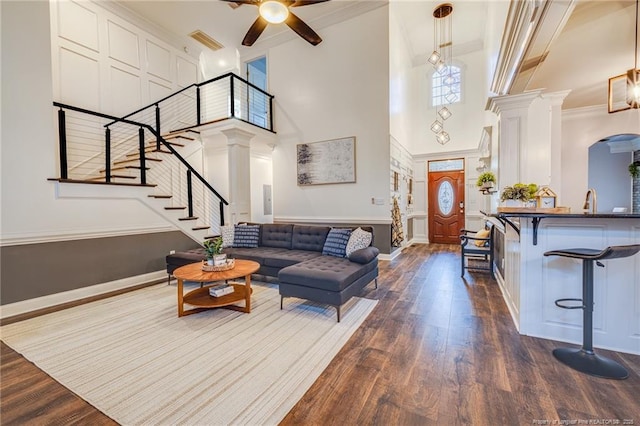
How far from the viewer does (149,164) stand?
5891 millimetres

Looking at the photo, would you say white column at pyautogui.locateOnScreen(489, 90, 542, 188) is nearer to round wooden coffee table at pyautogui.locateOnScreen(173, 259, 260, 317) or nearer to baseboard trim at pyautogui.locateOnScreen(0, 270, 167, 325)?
round wooden coffee table at pyautogui.locateOnScreen(173, 259, 260, 317)

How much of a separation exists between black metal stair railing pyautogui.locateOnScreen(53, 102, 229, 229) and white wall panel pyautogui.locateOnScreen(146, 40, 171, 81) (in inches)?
53.7

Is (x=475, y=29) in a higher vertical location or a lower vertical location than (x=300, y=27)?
higher

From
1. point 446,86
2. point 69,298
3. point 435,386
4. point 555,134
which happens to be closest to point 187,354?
point 435,386

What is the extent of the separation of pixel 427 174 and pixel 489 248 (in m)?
4.00

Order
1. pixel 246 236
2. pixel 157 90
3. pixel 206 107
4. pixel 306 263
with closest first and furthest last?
pixel 306 263 < pixel 246 236 < pixel 157 90 < pixel 206 107

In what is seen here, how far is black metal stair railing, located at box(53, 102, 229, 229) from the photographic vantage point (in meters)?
4.67

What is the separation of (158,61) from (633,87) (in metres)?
7.98

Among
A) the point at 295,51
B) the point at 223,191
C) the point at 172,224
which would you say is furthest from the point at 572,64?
the point at 223,191

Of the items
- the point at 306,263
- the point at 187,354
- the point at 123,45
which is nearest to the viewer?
the point at 187,354

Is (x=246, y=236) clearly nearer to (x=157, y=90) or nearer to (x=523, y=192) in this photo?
(x=523, y=192)

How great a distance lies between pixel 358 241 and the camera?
3.62m

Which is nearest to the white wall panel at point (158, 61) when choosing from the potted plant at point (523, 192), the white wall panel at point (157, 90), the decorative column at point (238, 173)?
the white wall panel at point (157, 90)

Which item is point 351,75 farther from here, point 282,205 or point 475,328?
point 475,328
